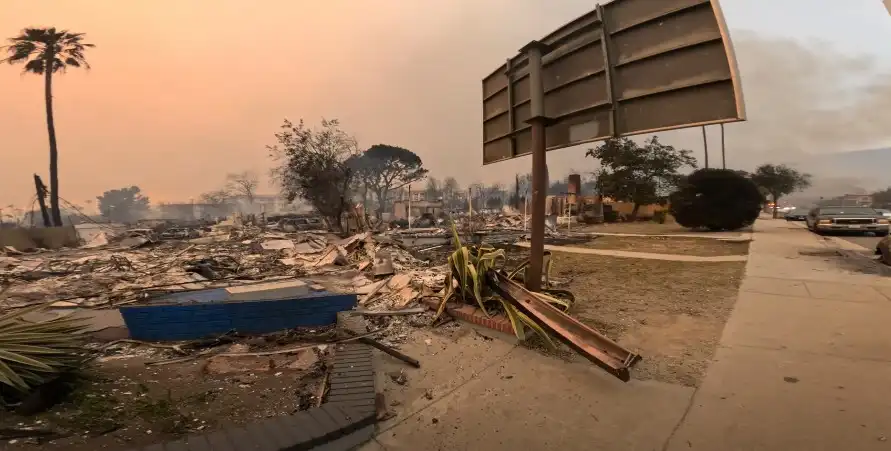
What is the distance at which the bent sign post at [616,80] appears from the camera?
3.21 m

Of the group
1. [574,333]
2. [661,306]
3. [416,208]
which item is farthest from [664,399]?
[416,208]

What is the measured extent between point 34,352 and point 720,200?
23.1 m

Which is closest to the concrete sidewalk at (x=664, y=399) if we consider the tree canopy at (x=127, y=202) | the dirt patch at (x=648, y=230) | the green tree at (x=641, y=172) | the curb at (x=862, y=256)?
the curb at (x=862, y=256)

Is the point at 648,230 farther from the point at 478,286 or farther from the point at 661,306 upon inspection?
the point at 478,286

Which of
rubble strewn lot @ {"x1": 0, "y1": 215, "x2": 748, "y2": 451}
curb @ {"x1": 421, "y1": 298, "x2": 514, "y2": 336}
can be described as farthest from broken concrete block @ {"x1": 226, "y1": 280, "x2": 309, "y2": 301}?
curb @ {"x1": 421, "y1": 298, "x2": 514, "y2": 336}

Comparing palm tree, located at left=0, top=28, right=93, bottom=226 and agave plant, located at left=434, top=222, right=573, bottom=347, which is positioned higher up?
palm tree, located at left=0, top=28, right=93, bottom=226

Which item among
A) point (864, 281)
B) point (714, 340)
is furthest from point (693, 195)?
point (714, 340)

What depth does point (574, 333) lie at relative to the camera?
370 cm

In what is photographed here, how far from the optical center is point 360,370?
3.20 m

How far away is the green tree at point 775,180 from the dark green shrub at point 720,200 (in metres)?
27.4

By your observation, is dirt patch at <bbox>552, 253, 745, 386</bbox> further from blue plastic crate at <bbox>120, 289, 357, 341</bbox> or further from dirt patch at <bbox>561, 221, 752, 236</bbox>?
dirt patch at <bbox>561, 221, 752, 236</bbox>

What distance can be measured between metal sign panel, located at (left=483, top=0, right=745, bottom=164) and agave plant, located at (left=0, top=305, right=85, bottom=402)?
4491mm

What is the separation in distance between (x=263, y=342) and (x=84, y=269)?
886cm

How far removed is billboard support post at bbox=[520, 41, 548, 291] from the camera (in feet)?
15.6
